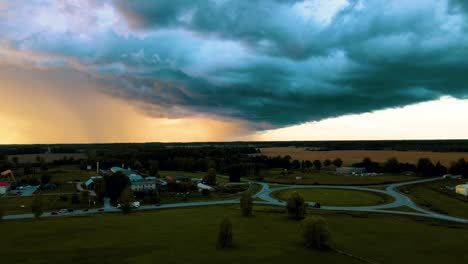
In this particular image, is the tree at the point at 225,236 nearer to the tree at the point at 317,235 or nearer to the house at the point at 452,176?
the tree at the point at 317,235

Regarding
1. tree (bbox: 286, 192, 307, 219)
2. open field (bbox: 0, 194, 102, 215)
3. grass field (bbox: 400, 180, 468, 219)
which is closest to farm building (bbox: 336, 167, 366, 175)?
grass field (bbox: 400, 180, 468, 219)

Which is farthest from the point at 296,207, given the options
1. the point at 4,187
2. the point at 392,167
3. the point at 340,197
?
the point at 392,167

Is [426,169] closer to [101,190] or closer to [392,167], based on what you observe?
[392,167]

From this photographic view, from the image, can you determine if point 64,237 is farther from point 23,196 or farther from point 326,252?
point 23,196

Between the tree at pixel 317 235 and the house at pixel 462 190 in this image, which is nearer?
the tree at pixel 317 235

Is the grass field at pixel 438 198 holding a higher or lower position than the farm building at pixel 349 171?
lower

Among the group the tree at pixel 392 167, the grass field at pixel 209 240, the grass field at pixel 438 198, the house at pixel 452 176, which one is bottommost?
the grass field at pixel 438 198

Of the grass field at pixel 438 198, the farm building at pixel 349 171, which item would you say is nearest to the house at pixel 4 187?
the grass field at pixel 438 198
